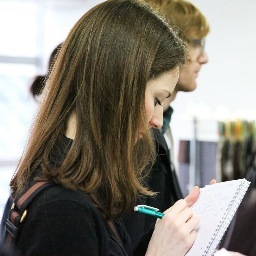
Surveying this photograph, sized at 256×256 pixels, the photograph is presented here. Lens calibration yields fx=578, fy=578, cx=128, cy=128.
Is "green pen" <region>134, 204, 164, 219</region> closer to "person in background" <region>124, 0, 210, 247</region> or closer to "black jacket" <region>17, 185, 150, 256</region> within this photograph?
"black jacket" <region>17, 185, 150, 256</region>

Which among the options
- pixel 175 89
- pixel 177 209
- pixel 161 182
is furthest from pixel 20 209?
pixel 175 89

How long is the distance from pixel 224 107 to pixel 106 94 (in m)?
3.36

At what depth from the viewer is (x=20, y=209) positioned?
1.07m

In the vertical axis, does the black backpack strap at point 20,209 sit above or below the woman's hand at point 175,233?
above

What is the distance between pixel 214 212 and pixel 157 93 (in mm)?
289

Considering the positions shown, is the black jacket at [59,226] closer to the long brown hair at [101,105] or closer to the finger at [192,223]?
the long brown hair at [101,105]

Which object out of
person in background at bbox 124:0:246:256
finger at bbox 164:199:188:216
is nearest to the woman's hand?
finger at bbox 164:199:188:216

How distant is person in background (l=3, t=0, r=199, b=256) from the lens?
1.10 m

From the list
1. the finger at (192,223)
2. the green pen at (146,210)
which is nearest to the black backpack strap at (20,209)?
the green pen at (146,210)

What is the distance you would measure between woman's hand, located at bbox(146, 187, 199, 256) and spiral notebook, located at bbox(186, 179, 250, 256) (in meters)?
0.03

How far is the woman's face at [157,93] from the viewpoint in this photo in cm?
119

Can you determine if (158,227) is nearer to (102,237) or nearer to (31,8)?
(102,237)

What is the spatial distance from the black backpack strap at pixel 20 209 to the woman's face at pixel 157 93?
0.89 feet

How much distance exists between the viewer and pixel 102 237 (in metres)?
1.11
